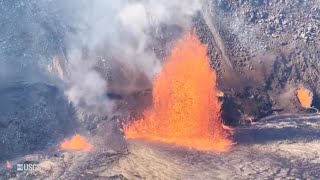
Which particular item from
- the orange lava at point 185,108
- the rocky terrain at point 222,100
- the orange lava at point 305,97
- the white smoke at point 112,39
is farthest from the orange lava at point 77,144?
the orange lava at point 305,97

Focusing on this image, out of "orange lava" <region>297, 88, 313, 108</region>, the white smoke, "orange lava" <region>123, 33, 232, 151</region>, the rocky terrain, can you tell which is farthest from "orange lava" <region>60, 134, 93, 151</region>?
"orange lava" <region>297, 88, 313, 108</region>

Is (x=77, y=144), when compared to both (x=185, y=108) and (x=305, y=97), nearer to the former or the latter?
(x=185, y=108)

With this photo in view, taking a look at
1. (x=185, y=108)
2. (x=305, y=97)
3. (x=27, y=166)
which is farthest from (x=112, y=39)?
(x=305, y=97)

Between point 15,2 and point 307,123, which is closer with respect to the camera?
point 307,123

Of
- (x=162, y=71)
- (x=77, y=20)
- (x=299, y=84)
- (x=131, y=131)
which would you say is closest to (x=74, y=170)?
(x=131, y=131)

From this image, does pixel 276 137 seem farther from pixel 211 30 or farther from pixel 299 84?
pixel 211 30

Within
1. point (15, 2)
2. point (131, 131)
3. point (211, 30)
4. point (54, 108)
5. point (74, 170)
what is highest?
point (15, 2)

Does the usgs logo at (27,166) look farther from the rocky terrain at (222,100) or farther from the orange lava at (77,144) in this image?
the orange lava at (77,144)
